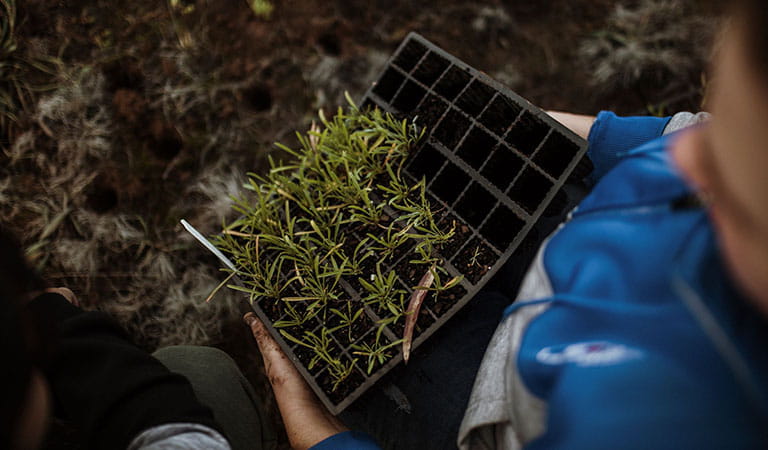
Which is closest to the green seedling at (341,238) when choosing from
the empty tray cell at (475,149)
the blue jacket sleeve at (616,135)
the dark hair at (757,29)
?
the empty tray cell at (475,149)

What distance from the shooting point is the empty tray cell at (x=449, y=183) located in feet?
3.59

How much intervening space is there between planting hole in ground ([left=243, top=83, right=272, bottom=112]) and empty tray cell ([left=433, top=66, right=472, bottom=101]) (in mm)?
814

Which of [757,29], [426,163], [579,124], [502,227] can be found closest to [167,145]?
[426,163]

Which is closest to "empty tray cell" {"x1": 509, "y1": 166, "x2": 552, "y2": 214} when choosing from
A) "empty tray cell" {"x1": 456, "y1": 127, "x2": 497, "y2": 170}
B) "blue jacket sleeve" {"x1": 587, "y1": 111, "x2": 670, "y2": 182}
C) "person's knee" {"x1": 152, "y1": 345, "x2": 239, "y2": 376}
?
"empty tray cell" {"x1": 456, "y1": 127, "x2": 497, "y2": 170}

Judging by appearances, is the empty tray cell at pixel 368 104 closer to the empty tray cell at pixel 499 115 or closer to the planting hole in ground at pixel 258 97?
the empty tray cell at pixel 499 115

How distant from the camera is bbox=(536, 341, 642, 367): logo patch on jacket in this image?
61 centimetres

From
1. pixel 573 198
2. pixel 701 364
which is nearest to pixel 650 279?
pixel 701 364

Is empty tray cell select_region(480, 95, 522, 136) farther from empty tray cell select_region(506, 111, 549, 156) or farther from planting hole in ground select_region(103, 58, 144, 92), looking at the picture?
planting hole in ground select_region(103, 58, 144, 92)

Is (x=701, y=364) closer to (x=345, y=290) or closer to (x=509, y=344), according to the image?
(x=509, y=344)

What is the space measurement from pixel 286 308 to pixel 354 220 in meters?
0.29

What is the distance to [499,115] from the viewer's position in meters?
1.07

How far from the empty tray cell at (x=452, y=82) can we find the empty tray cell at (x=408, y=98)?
0.06m

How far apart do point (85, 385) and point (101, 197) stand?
953 millimetres

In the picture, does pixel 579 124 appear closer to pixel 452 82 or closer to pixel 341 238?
pixel 452 82
